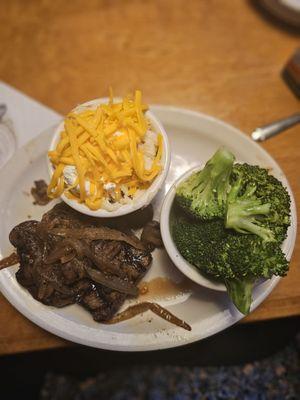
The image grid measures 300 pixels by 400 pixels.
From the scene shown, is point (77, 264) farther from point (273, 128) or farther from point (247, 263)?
point (273, 128)

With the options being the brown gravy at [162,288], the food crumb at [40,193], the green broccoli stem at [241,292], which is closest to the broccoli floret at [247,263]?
the green broccoli stem at [241,292]

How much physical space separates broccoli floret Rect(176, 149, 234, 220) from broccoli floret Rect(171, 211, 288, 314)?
0.18 ft

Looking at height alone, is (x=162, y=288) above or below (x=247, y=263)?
below

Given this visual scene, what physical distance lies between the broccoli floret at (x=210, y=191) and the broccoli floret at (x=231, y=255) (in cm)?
5

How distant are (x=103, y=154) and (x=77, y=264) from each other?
1.43 ft

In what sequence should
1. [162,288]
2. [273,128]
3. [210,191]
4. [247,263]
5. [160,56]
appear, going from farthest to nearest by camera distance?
1. [160,56]
2. [273,128]
3. [162,288]
4. [210,191]
5. [247,263]

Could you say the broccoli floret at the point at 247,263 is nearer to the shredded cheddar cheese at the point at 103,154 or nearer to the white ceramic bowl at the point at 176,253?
the white ceramic bowl at the point at 176,253

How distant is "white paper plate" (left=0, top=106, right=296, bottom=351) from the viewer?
1.54 m

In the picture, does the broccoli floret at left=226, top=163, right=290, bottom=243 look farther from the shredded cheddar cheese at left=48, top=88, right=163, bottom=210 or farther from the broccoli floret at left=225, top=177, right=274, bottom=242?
the shredded cheddar cheese at left=48, top=88, right=163, bottom=210

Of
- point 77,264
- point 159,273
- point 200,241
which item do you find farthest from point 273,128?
point 77,264

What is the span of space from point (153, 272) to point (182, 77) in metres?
1.06

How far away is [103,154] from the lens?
150 cm

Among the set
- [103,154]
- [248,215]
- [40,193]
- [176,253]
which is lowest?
[40,193]

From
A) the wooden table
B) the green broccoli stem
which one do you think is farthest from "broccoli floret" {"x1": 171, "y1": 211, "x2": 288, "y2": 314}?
the wooden table
